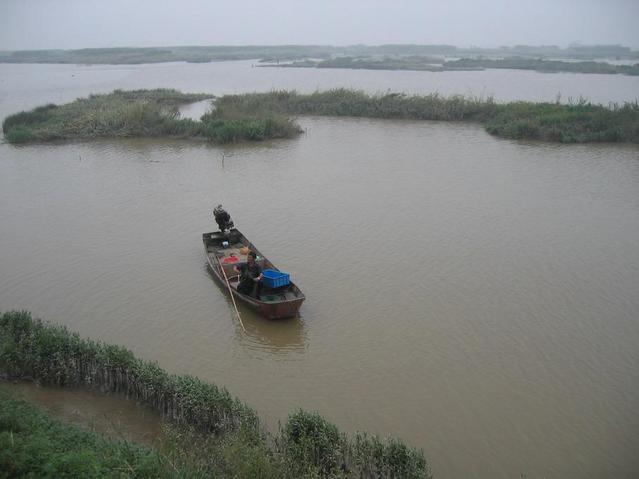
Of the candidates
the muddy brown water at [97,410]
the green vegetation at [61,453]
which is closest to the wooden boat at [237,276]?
the muddy brown water at [97,410]

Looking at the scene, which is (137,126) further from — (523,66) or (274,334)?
(523,66)

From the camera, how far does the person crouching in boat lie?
30.0 feet

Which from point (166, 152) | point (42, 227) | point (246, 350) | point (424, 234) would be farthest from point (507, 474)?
point (166, 152)

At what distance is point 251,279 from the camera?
912 centimetres

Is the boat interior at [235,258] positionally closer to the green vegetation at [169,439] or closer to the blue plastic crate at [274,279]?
the blue plastic crate at [274,279]

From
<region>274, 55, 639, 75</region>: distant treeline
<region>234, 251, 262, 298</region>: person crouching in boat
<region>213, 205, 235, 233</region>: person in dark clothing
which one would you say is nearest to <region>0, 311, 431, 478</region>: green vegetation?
<region>234, 251, 262, 298</region>: person crouching in boat

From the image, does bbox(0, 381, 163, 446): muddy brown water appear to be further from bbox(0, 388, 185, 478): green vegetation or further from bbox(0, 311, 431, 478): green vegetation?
bbox(0, 388, 185, 478): green vegetation

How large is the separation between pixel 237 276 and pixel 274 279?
56.6 inches

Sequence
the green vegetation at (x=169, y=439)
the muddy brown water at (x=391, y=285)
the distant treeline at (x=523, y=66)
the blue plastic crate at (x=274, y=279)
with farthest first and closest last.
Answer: the distant treeline at (x=523, y=66) → the blue plastic crate at (x=274, y=279) → the muddy brown water at (x=391, y=285) → the green vegetation at (x=169, y=439)

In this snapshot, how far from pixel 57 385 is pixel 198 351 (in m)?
2.03

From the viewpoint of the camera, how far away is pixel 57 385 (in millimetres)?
7000

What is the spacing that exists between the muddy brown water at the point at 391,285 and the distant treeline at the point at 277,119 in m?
3.07

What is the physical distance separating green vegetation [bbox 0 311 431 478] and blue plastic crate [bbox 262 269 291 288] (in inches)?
102

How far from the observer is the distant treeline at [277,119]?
22969 millimetres
